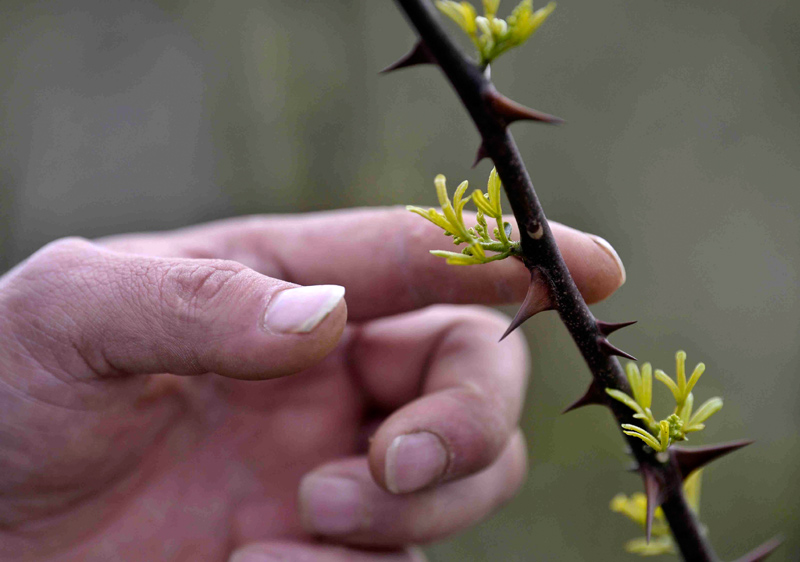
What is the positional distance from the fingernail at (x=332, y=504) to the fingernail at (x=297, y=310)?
1.51 feet

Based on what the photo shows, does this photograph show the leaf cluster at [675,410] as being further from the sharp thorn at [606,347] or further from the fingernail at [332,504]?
the fingernail at [332,504]

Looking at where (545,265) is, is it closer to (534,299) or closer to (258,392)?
(534,299)

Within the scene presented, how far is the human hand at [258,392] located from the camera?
2.08ft

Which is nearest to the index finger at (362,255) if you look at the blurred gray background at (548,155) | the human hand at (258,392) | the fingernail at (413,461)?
the human hand at (258,392)

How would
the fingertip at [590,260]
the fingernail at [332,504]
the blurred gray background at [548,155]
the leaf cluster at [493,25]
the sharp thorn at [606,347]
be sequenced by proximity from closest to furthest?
the leaf cluster at [493,25], the sharp thorn at [606,347], the fingertip at [590,260], the fingernail at [332,504], the blurred gray background at [548,155]

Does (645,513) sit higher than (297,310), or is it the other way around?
(297,310)

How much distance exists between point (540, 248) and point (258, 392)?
2.60 feet

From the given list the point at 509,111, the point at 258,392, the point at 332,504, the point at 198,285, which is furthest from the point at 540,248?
the point at 258,392

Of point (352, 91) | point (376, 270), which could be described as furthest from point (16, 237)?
point (376, 270)

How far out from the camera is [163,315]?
625mm

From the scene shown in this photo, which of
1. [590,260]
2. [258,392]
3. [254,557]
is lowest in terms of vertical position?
[254,557]

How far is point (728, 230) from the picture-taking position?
1830 millimetres

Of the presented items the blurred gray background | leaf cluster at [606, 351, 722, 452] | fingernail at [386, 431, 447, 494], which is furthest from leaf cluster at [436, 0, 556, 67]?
the blurred gray background

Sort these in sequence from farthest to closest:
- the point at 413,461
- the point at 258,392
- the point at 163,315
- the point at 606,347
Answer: the point at 258,392 → the point at 413,461 → the point at 163,315 → the point at 606,347
